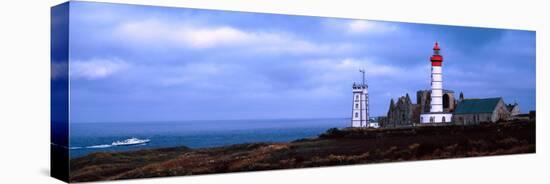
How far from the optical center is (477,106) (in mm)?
15797

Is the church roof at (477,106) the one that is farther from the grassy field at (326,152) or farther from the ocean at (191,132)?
the ocean at (191,132)

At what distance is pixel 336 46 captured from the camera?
46.4ft

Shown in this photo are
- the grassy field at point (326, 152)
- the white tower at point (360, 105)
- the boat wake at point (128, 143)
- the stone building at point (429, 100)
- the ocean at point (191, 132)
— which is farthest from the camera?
the stone building at point (429, 100)

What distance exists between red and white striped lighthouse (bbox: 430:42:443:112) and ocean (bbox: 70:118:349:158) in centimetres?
193

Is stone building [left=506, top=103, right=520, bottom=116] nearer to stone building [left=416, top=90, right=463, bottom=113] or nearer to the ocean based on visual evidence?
stone building [left=416, top=90, right=463, bottom=113]

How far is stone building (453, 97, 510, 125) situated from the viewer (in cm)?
1564

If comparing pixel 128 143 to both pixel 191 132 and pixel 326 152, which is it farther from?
pixel 326 152

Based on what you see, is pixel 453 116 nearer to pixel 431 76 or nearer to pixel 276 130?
pixel 431 76

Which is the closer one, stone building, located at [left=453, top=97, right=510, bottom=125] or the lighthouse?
the lighthouse

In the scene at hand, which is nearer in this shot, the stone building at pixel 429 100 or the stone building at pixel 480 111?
the stone building at pixel 429 100

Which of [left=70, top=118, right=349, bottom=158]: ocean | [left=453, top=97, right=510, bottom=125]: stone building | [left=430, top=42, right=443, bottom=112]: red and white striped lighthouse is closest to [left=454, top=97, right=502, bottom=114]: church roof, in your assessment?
[left=453, top=97, right=510, bottom=125]: stone building

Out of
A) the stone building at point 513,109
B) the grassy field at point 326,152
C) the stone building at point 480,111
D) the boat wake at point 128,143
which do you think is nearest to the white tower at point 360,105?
the grassy field at point 326,152

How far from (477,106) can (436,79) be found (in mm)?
1076

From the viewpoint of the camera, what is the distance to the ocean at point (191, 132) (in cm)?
1212
